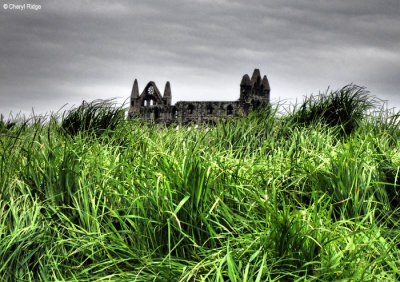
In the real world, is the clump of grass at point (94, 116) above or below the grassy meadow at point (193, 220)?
above

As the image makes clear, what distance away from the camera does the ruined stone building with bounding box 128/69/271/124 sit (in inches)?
1797

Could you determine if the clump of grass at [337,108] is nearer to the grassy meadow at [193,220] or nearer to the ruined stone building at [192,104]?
the grassy meadow at [193,220]

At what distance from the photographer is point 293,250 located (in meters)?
3.04

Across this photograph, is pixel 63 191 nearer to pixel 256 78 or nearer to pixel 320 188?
pixel 320 188

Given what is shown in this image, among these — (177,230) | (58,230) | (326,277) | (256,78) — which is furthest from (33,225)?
(256,78)

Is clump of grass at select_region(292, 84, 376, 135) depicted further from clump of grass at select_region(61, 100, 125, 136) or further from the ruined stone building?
the ruined stone building

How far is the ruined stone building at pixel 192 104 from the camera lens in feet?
150

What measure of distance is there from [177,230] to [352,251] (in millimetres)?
1337

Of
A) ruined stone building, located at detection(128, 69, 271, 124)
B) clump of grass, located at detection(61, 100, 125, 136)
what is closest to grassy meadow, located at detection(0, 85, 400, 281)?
clump of grass, located at detection(61, 100, 125, 136)

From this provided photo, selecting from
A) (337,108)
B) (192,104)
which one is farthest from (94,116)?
(192,104)

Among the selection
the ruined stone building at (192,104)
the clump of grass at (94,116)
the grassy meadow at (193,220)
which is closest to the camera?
the grassy meadow at (193,220)

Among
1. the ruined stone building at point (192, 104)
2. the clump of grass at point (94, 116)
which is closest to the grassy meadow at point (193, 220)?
the clump of grass at point (94, 116)

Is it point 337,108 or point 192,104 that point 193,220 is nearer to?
point 337,108

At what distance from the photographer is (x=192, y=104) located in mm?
49906
